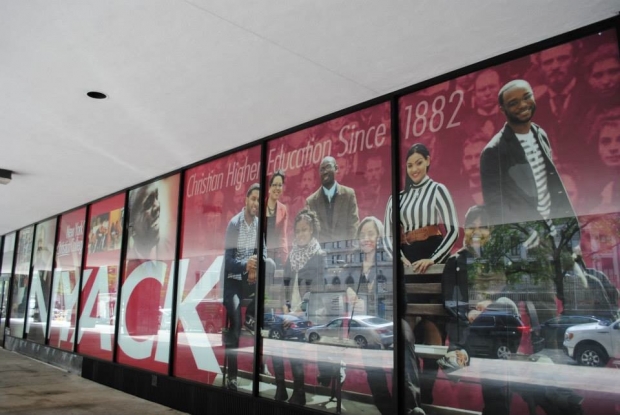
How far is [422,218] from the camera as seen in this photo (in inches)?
157

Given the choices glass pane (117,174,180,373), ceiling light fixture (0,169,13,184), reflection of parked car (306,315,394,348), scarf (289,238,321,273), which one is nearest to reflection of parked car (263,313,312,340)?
reflection of parked car (306,315,394,348)

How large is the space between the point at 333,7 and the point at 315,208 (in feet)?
7.17

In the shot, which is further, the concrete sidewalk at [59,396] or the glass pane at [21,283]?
the glass pane at [21,283]

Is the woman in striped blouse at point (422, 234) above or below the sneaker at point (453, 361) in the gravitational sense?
above

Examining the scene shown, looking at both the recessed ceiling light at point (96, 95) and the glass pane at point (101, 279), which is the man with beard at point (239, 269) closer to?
the recessed ceiling light at point (96, 95)

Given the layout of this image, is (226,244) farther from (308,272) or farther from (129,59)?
(129,59)

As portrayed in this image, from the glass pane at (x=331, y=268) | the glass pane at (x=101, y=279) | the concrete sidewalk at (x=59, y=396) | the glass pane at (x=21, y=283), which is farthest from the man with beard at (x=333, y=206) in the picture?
the glass pane at (x=21, y=283)

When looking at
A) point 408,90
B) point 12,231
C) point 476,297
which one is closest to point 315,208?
point 408,90

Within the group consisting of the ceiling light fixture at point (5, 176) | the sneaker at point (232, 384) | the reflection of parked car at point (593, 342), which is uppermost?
the ceiling light fixture at point (5, 176)

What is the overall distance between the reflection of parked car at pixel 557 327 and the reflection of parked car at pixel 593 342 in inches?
1.0

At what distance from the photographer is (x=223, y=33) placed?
11.5 feet

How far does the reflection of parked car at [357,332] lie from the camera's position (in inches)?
161

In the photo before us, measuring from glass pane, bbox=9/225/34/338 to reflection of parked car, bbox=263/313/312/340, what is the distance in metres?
9.60

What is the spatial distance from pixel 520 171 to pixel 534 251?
0.59m
